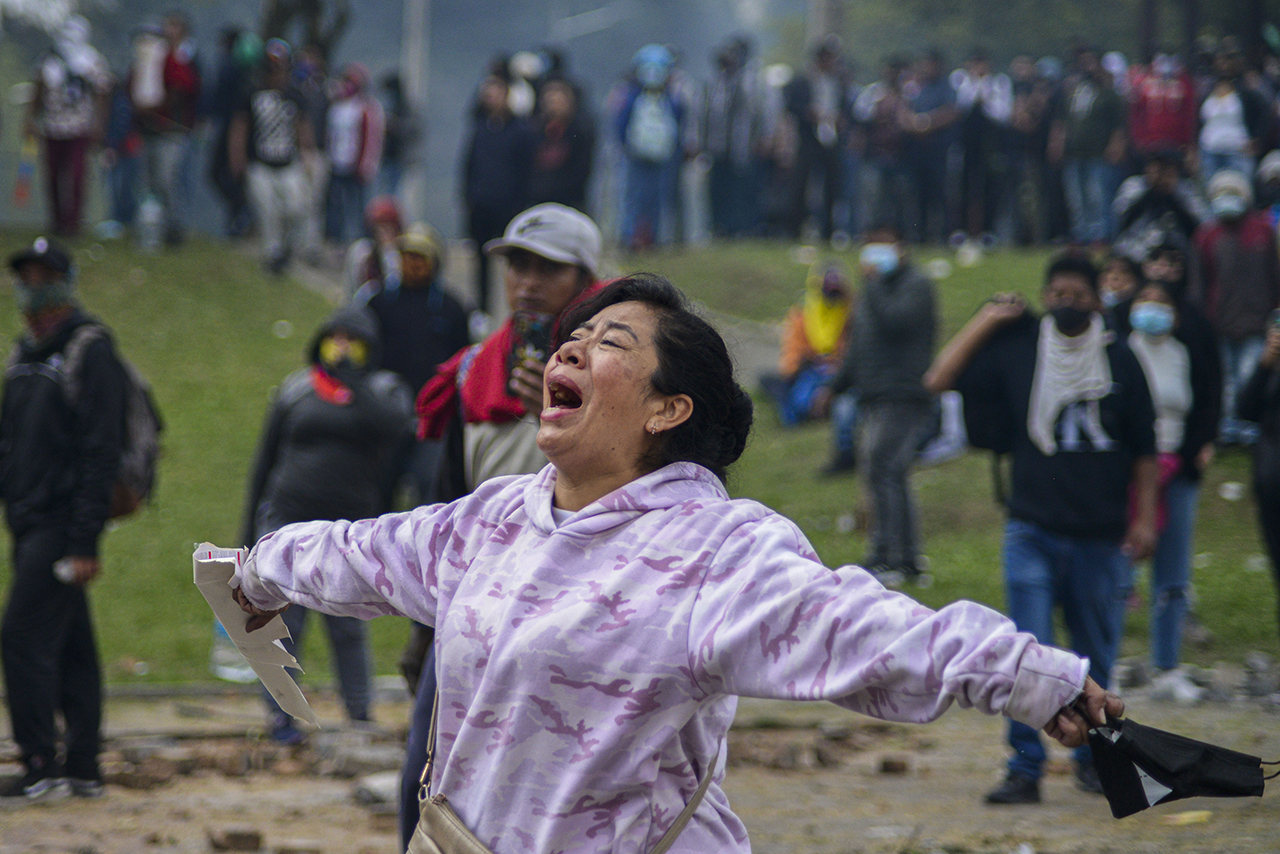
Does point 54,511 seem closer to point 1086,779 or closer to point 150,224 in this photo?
point 1086,779

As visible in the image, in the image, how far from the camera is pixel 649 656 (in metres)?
2.35

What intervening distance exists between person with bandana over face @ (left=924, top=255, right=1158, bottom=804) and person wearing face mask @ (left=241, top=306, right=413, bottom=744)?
2.78m

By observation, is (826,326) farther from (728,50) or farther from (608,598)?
(608,598)

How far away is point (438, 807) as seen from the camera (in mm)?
2564

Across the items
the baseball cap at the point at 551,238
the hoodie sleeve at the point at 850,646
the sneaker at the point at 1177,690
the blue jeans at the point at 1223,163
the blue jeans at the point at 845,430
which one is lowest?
→ the sneaker at the point at 1177,690

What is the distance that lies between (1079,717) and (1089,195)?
664 inches

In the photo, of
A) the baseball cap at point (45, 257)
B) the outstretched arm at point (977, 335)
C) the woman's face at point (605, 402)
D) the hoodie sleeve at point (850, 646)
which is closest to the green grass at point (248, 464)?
the woman's face at point (605, 402)

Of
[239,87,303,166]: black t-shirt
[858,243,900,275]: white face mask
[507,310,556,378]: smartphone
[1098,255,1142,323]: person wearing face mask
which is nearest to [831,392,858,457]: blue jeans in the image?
[858,243,900,275]: white face mask

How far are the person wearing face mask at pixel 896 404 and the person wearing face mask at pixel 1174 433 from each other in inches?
82.6

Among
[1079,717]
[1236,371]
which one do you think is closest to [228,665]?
[1079,717]

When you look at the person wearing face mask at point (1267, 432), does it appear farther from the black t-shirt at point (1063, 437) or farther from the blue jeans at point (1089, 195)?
the blue jeans at point (1089, 195)

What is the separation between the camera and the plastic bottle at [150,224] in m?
17.4

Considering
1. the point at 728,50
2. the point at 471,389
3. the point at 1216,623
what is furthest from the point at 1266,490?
the point at 728,50

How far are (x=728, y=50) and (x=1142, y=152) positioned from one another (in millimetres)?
5613
